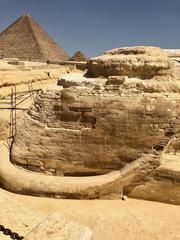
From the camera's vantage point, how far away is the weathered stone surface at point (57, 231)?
4941mm

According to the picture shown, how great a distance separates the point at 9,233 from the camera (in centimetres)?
521

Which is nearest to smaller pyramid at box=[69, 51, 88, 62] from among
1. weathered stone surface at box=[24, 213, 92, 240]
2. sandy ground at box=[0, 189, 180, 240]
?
sandy ground at box=[0, 189, 180, 240]

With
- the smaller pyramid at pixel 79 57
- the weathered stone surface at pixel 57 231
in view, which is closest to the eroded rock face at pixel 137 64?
the weathered stone surface at pixel 57 231

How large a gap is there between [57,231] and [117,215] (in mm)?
3028

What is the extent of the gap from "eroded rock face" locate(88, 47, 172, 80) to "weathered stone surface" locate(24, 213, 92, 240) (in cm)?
466

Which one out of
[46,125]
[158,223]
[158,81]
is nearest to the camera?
[158,223]

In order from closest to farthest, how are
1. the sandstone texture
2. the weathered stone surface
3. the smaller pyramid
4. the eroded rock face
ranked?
the weathered stone surface → the sandstone texture → the eroded rock face → the smaller pyramid

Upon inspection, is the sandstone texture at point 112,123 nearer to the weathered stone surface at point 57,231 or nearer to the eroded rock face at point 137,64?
the eroded rock face at point 137,64

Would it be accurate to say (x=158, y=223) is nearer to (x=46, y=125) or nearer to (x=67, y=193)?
(x=67, y=193)

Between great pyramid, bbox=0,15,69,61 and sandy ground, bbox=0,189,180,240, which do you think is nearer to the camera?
sandy ground, bbox=0,189,180,240

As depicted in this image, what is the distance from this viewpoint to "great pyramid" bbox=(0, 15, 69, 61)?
30516mm

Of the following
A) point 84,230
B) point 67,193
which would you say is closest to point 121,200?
point 67,193

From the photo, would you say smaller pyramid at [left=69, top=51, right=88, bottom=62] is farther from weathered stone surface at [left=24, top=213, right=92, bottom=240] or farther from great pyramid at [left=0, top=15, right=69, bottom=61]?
weathered stone surface at [left=24, top=213, right=92, bottom=240]

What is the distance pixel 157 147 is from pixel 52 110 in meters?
2.78
